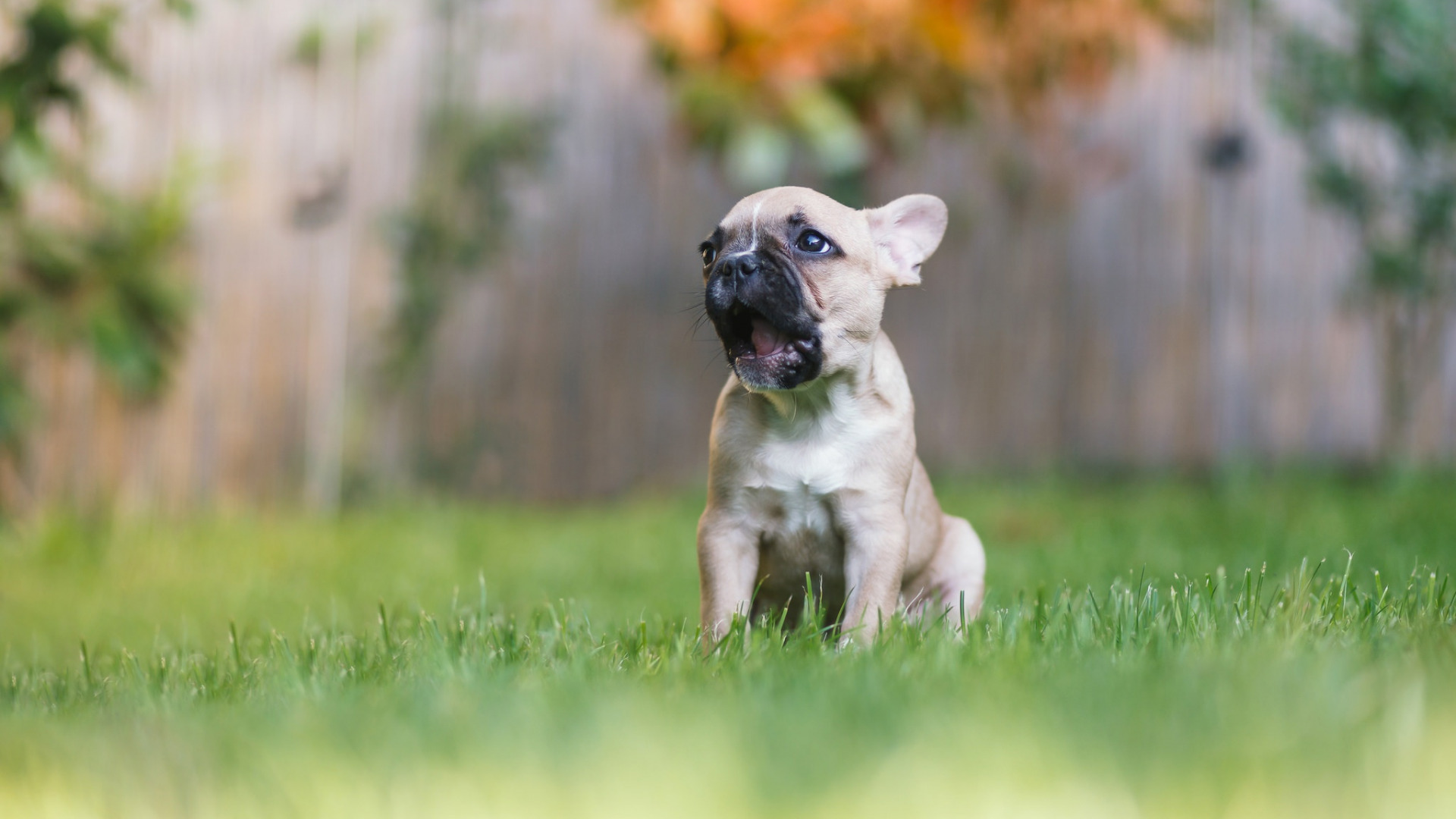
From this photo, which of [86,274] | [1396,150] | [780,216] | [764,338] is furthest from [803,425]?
[1396,150]

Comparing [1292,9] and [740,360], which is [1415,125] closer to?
[1292,9]

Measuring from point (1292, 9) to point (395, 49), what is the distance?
5.23m

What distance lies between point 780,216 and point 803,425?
0.47 meters

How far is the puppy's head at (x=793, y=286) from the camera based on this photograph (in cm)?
267

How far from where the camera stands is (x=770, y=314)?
105 inches

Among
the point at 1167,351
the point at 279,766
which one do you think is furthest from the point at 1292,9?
the point at 279,766

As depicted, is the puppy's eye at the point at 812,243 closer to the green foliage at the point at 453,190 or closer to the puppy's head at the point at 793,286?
the puppy's head at the point at 793,286

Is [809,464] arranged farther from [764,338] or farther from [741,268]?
[741,268]

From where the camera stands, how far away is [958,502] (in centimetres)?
666

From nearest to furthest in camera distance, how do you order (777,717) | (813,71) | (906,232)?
(777,717) < (906,232) < (813,71)

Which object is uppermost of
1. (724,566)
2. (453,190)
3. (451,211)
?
(453,190)

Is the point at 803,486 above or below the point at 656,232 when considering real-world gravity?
below

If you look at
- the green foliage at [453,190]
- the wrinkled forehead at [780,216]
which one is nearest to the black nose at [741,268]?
the wrinkled forehead at [780,216]

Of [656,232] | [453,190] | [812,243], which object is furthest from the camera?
[656,232]
